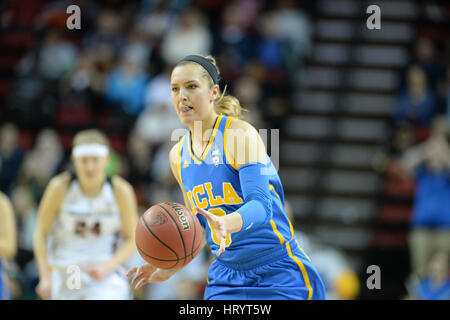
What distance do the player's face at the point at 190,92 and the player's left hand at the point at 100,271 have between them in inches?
73.0

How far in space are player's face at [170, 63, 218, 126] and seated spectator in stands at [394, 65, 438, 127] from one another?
20.0 ft

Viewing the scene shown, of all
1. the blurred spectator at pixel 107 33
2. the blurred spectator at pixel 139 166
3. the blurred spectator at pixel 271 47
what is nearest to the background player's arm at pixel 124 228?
the blurred spectator at pixel 139 166

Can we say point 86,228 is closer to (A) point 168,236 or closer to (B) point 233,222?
(A) point 168,236

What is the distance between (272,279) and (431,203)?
4941 millimetres

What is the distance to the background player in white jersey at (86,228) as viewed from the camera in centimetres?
499

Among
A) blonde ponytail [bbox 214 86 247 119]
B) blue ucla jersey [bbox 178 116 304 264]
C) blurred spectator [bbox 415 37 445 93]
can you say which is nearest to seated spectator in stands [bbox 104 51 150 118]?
blurred spectator [bbox 415 37 445 93]

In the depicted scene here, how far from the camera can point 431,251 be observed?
779 cm

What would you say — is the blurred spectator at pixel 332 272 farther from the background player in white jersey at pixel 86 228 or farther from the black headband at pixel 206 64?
the black headband at pixel 206 64

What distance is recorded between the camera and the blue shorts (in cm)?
342

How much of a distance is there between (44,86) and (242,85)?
2.89 m

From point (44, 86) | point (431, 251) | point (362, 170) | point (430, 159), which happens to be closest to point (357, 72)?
point (362, 170)

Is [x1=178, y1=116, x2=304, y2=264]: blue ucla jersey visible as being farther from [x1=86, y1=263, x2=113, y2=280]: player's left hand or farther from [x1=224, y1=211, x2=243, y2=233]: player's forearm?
[x1=86, y1=263, x2=113, y2=280]: player's left hand

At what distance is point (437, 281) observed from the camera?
731cm
